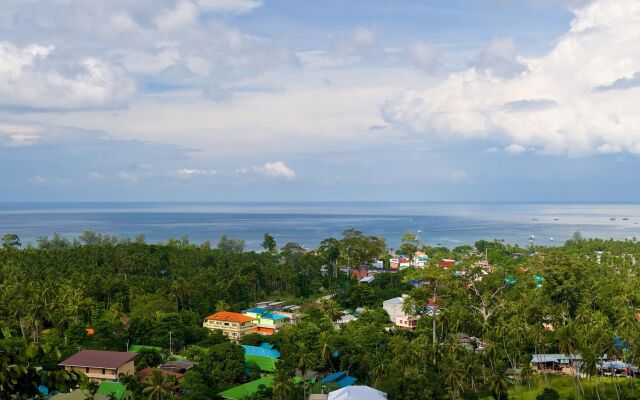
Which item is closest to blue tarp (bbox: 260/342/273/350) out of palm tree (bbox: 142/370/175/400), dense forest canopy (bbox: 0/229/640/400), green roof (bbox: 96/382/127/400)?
dense forest canopy (bbox: 0/229/640/400)

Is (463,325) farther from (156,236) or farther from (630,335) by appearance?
(156,236)

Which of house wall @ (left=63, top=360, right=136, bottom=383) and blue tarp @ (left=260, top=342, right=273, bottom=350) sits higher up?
house wall @ (left=63, top=360, right=136, bottom=383)

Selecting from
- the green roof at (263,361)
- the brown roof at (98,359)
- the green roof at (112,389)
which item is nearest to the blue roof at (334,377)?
the green roof at (263,361)

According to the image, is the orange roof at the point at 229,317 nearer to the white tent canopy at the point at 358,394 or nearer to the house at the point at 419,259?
the white tent canopy at the point at 358,394

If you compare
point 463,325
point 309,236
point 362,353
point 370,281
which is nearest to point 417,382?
point 362,353

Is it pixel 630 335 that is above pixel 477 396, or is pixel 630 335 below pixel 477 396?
above

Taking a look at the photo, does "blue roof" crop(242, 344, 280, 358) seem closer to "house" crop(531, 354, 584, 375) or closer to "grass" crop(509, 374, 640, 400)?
"grass" crop(509, 374, 640, 400)
